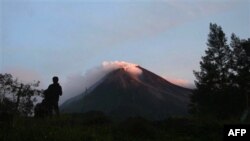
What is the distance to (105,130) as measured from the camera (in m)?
12.7

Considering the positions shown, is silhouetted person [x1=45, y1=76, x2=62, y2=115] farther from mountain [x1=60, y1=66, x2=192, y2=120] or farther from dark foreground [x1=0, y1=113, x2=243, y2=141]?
mountain [x1=60, y1=66, x2=192, y2=120]

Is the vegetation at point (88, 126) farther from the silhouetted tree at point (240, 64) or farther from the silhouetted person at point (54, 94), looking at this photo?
the silhouetted tree at point (240, 64)

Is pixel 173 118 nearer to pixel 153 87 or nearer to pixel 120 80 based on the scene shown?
pixel 153 87

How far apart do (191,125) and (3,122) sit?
5763mm

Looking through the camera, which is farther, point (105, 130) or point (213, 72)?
point (213, 72)

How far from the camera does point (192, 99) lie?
43.5 m

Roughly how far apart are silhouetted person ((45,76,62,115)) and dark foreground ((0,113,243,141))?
37.2 inches

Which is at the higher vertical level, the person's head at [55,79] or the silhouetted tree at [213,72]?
the silhouetted tree at [213,72]

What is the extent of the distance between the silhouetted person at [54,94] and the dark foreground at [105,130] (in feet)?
3.10

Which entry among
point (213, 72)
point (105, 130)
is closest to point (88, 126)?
point (105, 130)

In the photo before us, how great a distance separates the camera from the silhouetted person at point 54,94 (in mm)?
14570

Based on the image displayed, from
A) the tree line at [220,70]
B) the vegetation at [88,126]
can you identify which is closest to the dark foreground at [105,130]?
the vegetation at [88,126]

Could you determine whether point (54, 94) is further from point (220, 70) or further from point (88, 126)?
point (220, 70)

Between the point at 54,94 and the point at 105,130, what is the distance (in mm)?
2651
